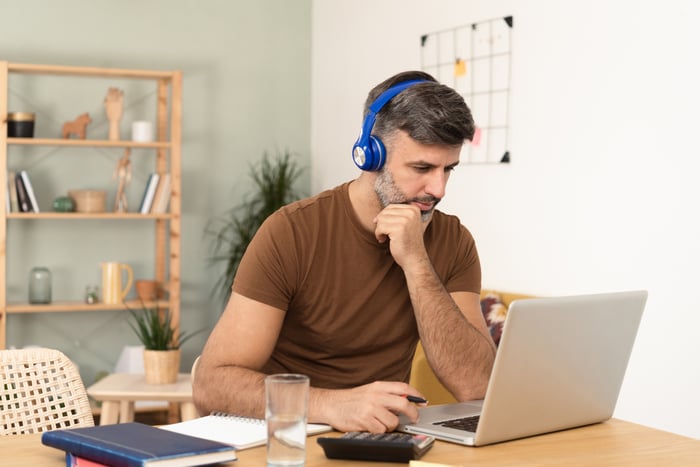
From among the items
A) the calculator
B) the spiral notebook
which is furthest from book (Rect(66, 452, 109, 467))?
the calculator

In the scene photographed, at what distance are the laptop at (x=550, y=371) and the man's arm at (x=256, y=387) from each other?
70mm

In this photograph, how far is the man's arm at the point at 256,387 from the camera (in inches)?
64.0

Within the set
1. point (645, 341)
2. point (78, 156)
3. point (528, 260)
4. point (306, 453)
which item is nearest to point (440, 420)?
point (306, 453)

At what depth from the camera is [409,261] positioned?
2035 millimetres

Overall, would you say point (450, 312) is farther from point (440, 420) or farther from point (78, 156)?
point (78, 156)

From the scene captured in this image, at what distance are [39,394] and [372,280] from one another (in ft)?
2.39

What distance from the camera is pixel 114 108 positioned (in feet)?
16.3

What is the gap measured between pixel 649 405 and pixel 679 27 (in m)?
1.30

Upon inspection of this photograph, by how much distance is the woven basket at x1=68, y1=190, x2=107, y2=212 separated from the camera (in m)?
4.86

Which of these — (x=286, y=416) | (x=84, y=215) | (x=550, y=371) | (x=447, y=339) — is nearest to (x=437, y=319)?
(x=447, y=339)

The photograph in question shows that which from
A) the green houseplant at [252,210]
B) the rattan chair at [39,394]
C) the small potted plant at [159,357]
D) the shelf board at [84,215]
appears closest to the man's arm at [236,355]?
the rattan chair at [39,394]

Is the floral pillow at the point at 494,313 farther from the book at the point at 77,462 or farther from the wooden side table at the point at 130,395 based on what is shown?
the book at the point at 77,462

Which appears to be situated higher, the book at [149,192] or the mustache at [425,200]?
the mustache at [425,200]

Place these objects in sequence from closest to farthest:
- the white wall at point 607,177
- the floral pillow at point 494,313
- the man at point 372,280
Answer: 1. the man at point 372,280
2. the white wall at point 607,177
3. the floral pillow at point 494,313
